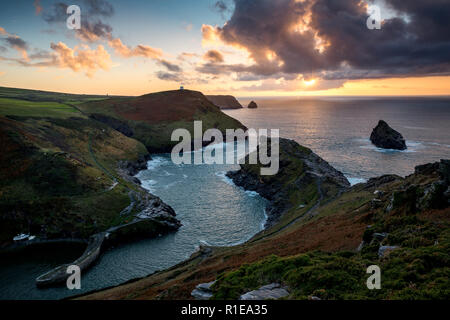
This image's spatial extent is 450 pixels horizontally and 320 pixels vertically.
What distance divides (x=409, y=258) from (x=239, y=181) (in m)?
84.6

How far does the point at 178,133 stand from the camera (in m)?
186

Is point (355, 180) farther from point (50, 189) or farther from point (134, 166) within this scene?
point (50, 189)

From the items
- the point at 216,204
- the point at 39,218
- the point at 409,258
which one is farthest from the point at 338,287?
the point at 39,218

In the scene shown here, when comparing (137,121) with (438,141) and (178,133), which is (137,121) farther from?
(438,141)

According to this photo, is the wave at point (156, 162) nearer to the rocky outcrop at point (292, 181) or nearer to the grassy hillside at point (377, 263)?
the rocky outcrop at point (292, 181)

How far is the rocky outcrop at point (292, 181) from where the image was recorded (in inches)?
3115

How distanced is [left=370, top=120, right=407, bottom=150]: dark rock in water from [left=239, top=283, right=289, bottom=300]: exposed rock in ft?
483

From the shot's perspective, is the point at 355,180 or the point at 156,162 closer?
the point at 355,180

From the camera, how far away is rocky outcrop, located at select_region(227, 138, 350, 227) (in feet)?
260

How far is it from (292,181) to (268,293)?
75005 mm

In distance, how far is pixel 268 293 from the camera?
707 inches

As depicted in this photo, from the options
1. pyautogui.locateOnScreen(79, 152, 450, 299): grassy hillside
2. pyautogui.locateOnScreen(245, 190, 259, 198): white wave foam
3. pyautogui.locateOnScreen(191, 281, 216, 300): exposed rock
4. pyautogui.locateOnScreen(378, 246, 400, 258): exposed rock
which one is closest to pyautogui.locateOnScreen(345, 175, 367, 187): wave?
Result: pyautogui.locateOnScreen(245, 190, 259, 198): white wave foam

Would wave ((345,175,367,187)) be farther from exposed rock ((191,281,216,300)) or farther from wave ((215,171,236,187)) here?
exposed rock ((191,281,216,300))

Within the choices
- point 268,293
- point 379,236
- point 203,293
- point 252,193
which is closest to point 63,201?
point 252,193
